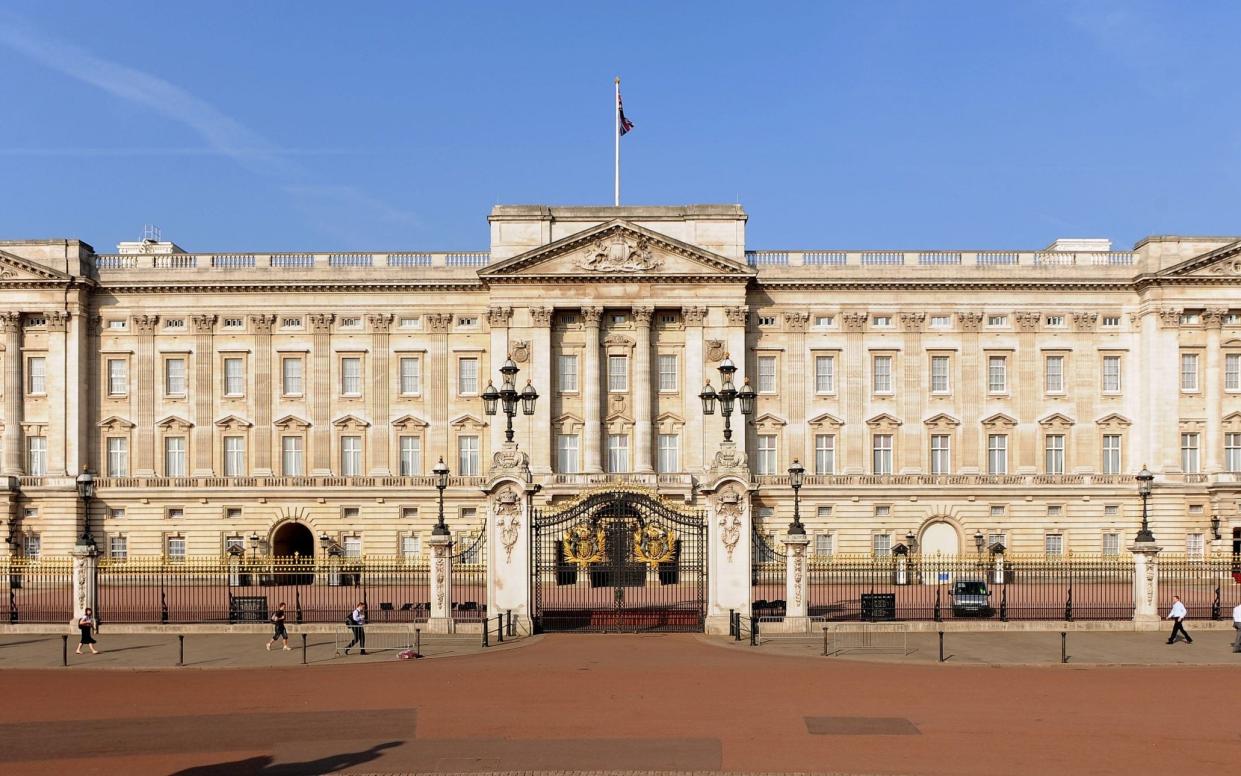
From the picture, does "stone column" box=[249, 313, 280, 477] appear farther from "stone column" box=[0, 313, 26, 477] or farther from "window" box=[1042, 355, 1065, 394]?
"window" box=[1042, 355, 1065, 394]

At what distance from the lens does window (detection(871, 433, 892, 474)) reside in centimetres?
6231

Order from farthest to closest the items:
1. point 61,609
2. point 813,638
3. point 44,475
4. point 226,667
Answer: point 44,475
point 61,609
point 813,638
point 226,667

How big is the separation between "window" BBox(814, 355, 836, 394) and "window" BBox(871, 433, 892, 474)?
387cm

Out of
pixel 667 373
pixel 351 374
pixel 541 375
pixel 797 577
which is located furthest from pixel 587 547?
pixel 351 374

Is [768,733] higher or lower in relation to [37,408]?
lower

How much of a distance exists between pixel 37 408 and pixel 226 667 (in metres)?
39.6

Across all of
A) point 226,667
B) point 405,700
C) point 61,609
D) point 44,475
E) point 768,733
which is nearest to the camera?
point 768,733

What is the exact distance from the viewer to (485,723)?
70.6ft

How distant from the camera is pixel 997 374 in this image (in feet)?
206

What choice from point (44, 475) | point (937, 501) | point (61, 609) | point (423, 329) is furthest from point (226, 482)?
point (937, 501)

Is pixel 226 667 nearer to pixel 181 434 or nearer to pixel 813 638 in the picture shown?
pixel 813 638

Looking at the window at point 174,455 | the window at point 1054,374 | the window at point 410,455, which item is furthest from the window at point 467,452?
the window at point 1054,374

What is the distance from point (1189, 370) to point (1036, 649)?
36141 mm

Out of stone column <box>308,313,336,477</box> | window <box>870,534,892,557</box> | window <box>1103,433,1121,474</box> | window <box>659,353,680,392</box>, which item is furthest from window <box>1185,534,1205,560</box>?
stone column <box>308,313,336,477</box>
